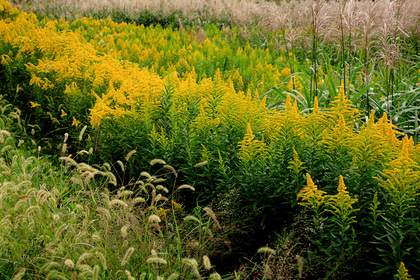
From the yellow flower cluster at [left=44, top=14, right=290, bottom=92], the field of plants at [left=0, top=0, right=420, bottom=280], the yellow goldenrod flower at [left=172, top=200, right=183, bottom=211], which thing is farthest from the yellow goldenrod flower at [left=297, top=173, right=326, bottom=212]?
the yellow flower cluster at [left=44, top=14, right=290, bottom=92]

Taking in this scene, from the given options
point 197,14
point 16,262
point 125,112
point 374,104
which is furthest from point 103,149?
point 197,14

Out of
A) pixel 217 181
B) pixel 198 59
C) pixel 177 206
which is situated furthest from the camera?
pixel 198 59

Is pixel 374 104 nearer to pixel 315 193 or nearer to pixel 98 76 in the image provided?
pixel 315 193

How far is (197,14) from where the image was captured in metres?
12.4

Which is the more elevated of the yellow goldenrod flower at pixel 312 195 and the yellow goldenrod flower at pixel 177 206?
the yellow goldenrod flower at pixel 312 195

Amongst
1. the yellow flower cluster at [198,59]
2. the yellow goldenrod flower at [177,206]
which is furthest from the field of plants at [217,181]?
the yellow flower cluster at [198,59]

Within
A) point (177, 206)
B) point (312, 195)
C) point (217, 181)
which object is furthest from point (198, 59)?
point (312, 195)

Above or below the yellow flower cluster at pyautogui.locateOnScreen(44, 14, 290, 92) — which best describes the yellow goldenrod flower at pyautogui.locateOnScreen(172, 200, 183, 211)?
below

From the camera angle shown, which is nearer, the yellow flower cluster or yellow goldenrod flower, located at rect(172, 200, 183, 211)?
yellow goldenrod flower, located at rect(172, 200, 183, 211)

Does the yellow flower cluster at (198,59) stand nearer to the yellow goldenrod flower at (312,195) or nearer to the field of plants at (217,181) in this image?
the field of plants at (217,181)

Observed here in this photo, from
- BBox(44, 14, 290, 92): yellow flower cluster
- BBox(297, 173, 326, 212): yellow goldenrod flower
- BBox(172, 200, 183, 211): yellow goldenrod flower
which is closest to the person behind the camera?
BBox(297, 173, 326, 212): yellow goldenrod flower

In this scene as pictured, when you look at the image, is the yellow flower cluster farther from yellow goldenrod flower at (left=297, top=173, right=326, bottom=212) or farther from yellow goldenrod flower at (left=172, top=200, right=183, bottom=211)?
yellow goldenrod flower at (left=297, top=173, right=326, bottom=212)

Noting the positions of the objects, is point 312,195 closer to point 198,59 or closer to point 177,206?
point 177,206

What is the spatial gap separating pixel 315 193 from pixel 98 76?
3415 millimetres
